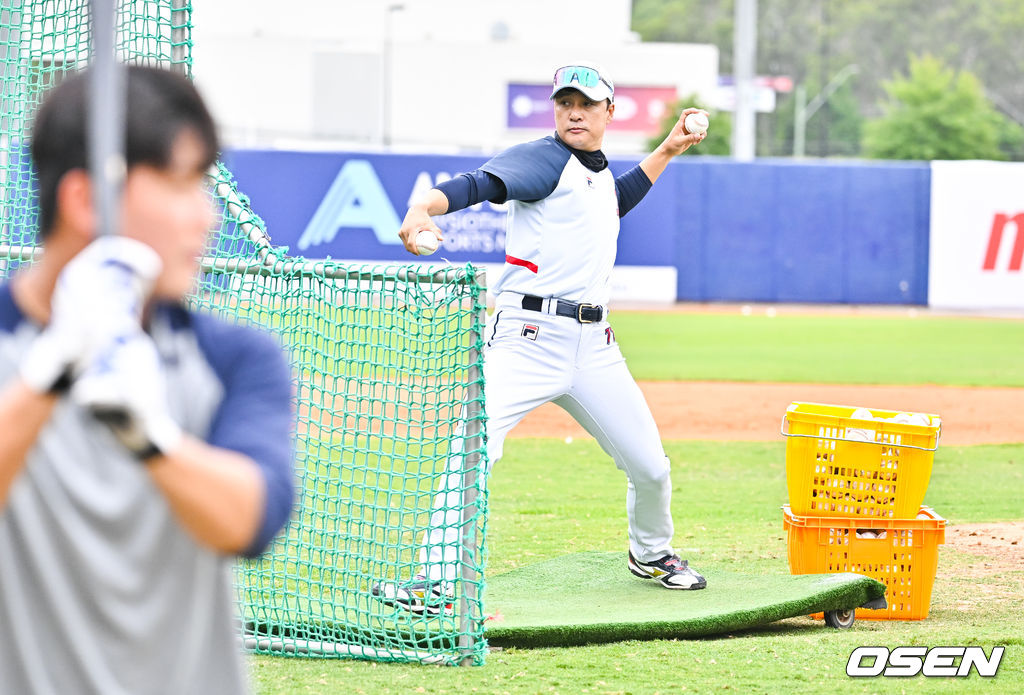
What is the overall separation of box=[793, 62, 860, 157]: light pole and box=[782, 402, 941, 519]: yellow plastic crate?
67679mm

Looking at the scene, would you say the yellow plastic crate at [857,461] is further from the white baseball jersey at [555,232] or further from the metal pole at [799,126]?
the metal pole at [799,126]

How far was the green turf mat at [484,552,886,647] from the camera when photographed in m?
5.04

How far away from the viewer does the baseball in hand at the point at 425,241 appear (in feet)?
14.2

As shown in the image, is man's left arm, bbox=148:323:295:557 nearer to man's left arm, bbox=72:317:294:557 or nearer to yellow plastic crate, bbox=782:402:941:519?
man's left arm, bbox=72:317:294:557

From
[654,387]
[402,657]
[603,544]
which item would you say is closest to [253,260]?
[402,657]

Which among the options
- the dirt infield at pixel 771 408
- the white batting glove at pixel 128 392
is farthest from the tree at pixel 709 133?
the white batting glove at pixel 128 392

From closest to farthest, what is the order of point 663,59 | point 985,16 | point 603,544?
point 603,544, point 663,59, point 985,16

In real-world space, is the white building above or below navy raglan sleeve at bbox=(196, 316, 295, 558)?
above

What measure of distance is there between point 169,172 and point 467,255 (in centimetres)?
2284

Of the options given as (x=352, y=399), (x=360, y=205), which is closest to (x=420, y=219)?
(x=352, y=399)

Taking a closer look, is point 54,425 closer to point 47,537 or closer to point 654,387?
point 47,537

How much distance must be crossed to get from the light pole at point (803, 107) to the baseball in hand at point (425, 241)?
69092mm

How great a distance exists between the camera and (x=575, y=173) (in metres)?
5.45

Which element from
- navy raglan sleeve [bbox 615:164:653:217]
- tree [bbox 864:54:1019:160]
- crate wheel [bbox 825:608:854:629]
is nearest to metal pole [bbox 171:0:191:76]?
navy raglan sleeve [bbox 615:164:653:217]
